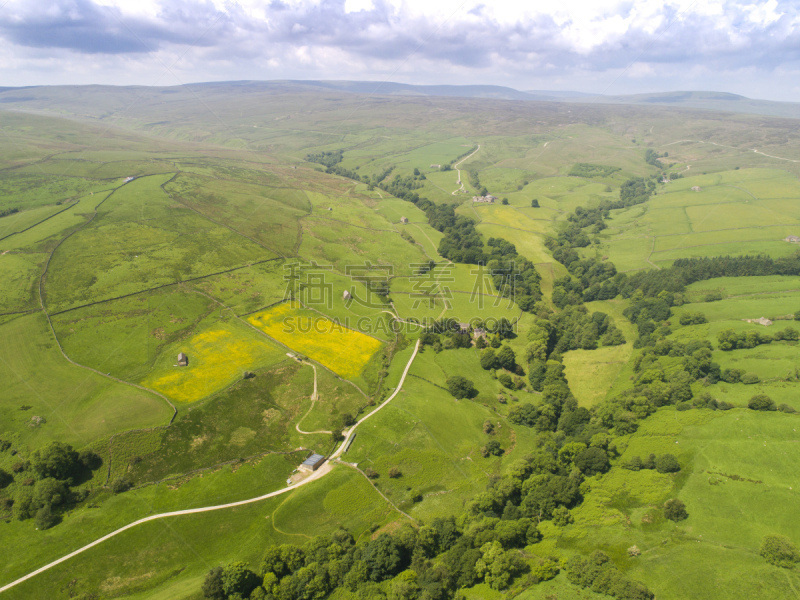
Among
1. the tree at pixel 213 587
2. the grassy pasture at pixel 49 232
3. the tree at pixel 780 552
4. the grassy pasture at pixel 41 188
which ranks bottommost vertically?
the tree at pixel 213 587

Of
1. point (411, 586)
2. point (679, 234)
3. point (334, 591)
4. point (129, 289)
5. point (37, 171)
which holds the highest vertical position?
point (37, 171)

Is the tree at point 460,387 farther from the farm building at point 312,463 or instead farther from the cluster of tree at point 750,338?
the cluster of tree at point 750,338

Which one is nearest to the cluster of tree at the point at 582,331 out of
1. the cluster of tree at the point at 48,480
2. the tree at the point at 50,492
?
the cluster of tree at the point at 48,480

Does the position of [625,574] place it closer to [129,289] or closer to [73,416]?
[73,416]

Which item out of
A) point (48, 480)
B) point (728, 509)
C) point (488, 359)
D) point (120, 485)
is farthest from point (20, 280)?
point (728, 509)

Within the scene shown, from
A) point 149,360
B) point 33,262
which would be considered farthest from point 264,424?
point 33,262

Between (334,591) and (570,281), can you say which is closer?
→ (334,591)
